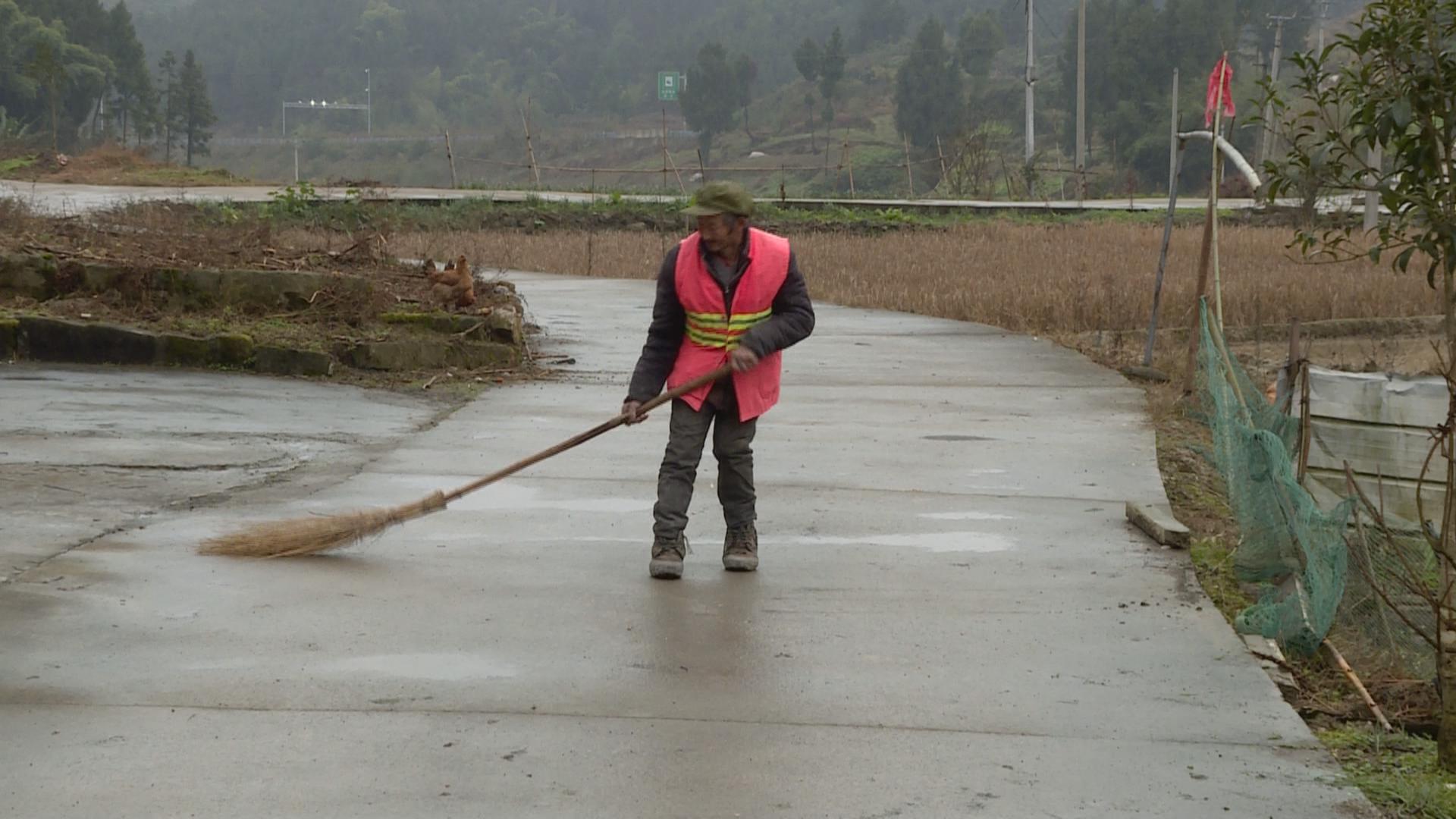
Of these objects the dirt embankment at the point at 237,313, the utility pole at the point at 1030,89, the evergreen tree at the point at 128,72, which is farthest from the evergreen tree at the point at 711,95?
the dirt embankment at the point at 237,313

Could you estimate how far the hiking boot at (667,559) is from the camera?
653cm

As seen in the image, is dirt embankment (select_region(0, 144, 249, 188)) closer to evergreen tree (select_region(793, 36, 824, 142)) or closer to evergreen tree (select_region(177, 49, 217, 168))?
evergreen tree (select_region(177, 49, 217, 168))

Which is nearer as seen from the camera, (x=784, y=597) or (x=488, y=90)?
(x=784, y=597)

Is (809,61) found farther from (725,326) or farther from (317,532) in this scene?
(317,532)

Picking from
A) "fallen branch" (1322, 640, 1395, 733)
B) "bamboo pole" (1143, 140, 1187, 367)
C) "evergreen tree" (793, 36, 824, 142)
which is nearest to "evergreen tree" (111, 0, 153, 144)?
"evergreen tree" (793, 36, 824, 142)

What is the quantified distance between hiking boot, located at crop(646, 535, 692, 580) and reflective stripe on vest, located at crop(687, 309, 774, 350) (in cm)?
76

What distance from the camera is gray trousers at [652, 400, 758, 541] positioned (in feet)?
22.0

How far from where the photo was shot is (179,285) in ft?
41.4

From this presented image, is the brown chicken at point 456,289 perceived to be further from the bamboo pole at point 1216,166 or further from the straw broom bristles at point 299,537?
the straw broom bristles at point 299,537

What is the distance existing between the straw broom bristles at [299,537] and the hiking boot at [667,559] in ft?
3.53

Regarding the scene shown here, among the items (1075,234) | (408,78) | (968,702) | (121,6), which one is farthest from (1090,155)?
(968,702)

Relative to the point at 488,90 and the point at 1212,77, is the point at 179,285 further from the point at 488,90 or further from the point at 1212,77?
the point at 488,90

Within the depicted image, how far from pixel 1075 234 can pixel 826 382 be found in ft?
61.8

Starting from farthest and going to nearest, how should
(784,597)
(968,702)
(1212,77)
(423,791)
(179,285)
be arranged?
(179,285) < (1212,77) < (784,597) < (968,702) < (423,791)
